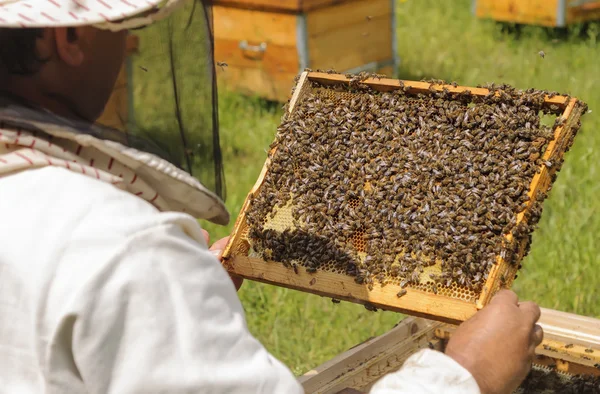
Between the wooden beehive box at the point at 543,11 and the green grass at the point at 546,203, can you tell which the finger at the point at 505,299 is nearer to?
the green grass at the point at 546,203

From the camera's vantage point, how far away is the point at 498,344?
2.10 m

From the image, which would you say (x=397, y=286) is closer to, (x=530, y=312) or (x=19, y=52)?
(x=530, y=312)

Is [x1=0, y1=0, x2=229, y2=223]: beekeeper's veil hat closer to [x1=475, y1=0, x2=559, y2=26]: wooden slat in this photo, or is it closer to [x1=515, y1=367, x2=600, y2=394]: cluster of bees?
[x1=515, y1=367, x2=600, y2=394]: cluster of bees

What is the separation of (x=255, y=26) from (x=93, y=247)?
664 cm

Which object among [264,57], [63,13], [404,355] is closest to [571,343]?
[404,355]

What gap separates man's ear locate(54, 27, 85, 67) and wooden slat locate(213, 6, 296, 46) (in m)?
6.01

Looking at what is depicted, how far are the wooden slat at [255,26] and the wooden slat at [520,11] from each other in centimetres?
401

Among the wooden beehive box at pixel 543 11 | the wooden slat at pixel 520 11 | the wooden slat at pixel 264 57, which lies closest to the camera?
the wooden slat at pixel 264 57

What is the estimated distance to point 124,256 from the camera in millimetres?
1487

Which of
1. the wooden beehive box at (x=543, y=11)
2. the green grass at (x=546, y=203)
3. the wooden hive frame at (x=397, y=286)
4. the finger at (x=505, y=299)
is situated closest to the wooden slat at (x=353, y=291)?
the wooden hive frame at (x=397, y=286)

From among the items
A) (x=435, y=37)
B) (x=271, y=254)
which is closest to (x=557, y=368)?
(x=271, y=254)

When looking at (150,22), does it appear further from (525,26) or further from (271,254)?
(525,26)

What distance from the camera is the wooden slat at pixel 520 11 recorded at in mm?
9898

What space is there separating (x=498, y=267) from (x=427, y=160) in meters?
0.58
